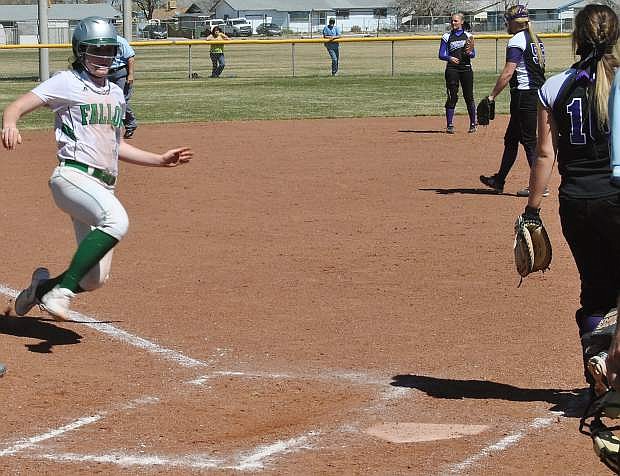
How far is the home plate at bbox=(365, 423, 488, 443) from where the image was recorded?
17.4 ft

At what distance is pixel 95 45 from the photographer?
6684mm

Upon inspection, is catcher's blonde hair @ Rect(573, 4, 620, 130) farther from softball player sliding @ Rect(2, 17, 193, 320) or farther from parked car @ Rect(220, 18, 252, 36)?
parked car @ Rect(220, 18, 252, 36)

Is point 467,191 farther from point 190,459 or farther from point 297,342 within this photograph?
point 190,459

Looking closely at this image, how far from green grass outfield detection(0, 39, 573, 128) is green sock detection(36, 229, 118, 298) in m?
14.8

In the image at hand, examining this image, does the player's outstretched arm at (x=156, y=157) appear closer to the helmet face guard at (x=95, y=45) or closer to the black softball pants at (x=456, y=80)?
the helmet face guard at (x=95, y=45)

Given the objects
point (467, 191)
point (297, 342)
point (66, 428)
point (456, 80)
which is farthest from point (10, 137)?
point (456, 80)

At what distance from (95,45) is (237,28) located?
Result: 91.8 m

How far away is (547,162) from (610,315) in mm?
818

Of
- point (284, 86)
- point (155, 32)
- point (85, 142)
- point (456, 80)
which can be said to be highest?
point (155, 32)

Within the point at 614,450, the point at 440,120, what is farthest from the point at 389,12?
the point at 614,450

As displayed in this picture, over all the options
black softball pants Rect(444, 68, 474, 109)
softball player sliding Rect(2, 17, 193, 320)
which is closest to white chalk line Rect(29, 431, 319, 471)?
softball player sliding Rect(2, 17, 193, 320)

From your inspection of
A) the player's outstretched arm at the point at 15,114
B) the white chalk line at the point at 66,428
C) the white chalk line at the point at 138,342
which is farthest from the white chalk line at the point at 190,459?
the player's outstretched arm at the point at 15,114

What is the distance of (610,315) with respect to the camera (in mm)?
5336

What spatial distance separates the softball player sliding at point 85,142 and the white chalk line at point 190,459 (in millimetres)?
1797
